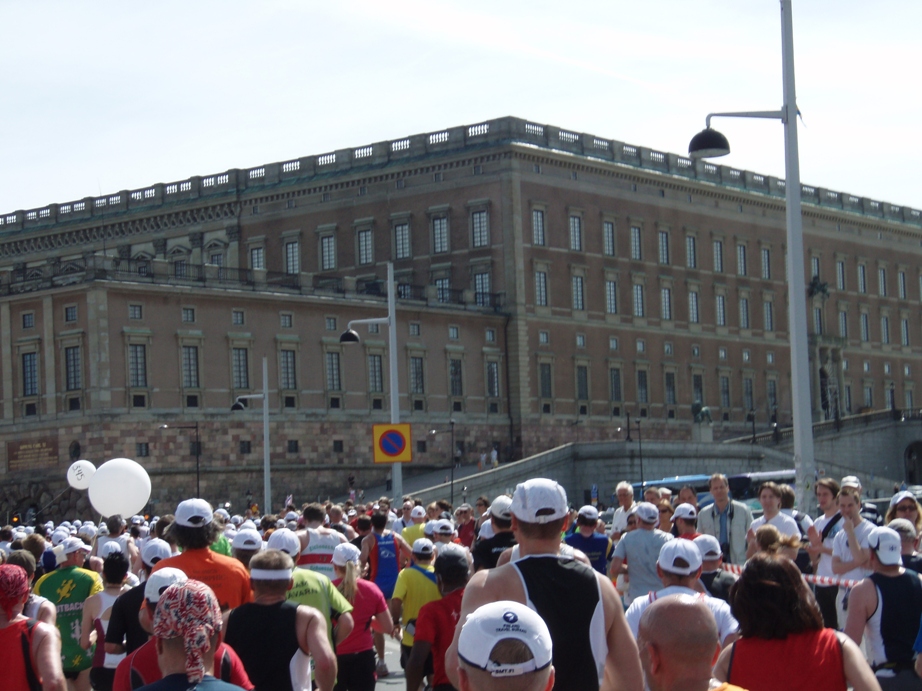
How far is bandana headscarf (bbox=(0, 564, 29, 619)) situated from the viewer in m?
8.34

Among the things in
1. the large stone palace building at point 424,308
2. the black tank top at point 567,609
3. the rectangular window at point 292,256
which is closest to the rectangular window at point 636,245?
the large stone palace building at point 424,308

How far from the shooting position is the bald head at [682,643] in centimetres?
530

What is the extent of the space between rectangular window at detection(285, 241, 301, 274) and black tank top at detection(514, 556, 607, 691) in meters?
67.9

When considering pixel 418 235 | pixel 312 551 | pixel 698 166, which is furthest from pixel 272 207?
pixel 312 551

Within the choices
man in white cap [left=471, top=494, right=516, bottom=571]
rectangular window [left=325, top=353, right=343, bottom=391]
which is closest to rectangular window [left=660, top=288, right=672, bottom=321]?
rectangular window [left=325, top=353, right=343, bottom=391]

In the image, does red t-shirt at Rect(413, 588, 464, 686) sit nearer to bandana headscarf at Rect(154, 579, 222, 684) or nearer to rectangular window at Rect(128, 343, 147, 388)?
bandana headscarf at Rect(154, 579, 222, 684)

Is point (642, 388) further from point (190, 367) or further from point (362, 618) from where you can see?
point (362, 618)

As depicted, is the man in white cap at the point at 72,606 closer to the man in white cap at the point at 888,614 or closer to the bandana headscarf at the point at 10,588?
the bandana headscarf at the point at 10,588

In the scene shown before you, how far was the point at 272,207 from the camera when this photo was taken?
74438 mm

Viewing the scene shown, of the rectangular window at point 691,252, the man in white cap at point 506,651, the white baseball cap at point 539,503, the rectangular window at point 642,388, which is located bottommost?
the man in white cap at point 506,651

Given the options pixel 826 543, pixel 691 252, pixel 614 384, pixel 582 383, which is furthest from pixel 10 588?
pixel 691 252

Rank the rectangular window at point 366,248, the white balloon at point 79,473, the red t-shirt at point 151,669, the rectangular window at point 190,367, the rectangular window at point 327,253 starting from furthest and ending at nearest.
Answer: the rectangular window at point 327,253
the rectangular window at point 366,248
the rectangular window at point 190,367
the white balloon at point 79,473
the red t-shirt at point 151,669

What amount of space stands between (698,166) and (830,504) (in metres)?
67.7

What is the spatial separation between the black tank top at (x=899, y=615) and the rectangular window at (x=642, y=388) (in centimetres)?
6629
